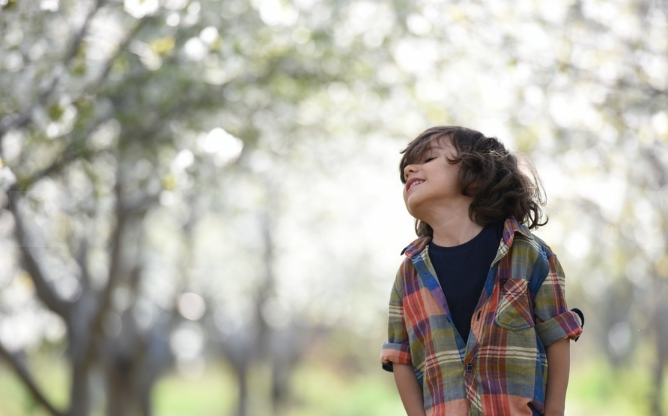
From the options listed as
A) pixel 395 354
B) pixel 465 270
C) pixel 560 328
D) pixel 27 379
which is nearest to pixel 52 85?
pixel 395 354

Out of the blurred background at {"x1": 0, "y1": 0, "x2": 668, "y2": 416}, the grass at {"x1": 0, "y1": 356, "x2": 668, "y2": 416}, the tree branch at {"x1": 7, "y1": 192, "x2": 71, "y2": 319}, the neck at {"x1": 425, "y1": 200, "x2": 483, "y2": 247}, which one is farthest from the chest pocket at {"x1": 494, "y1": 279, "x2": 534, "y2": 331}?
the grass at {"x1": 0, "y1": 356, "x2": 668, "y2": 416}

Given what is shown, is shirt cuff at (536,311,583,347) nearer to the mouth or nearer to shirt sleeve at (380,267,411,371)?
shirt sleeve at (380,267,411,371)

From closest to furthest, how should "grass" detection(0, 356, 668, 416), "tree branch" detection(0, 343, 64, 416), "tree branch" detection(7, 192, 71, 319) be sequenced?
"tree branch" detection(7, 192, 71, 319) < "tree branch" detection(0, 343, 64, 416) < "grass" detection(0, 356, 668, 416)

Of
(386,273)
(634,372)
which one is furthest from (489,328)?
(634,372)

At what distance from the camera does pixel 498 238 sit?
302cm

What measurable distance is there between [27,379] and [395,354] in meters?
7.09

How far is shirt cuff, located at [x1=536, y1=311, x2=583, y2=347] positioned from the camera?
2848mm

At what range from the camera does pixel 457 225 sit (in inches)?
121

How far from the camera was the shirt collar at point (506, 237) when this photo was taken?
2.93m

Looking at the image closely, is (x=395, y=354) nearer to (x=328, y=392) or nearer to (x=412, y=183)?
(x=412, y=183)

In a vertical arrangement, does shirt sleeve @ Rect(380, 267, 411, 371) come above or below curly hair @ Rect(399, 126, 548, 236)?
below

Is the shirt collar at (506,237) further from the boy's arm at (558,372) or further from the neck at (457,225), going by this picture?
the boy's arm at (558,372)

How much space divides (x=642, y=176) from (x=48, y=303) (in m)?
6.10

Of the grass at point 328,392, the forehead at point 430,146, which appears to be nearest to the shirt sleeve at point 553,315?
the forehead at point 430,146
